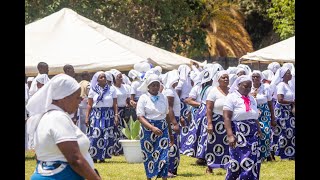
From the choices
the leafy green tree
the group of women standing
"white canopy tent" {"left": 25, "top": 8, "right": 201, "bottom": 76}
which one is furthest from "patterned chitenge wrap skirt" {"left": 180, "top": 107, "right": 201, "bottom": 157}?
the leafy green tree

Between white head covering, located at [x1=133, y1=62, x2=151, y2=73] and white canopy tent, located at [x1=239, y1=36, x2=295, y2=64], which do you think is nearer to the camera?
white head covering, located at [x1=133, y1=62, x2=151, y2=73]

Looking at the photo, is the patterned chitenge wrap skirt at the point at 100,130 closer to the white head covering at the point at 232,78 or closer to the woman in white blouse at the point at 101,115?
the woman in white blouse at the point at 101,115

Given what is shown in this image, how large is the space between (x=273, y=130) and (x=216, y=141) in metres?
3.56

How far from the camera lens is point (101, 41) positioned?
2134cm

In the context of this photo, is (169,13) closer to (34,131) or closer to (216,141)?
(216,141)

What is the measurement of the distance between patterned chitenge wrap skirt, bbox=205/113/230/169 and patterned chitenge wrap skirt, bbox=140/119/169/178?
54.6 inches

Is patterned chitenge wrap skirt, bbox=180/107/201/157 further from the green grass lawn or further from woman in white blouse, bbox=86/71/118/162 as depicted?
woman in white blouse, bbox=86/71/118/162

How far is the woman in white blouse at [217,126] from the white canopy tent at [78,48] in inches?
244

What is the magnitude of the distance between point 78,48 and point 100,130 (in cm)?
416

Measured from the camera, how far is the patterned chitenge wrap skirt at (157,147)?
12.7m

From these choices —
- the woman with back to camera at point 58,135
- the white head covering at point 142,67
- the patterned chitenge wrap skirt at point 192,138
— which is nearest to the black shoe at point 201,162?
the patterned chitenge wrap skirt at point 192,138

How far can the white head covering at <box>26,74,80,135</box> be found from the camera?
22.6 ft

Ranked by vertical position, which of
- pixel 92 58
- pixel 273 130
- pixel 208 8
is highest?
pixel 208 8
